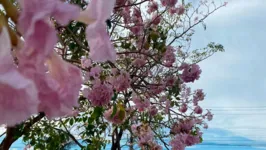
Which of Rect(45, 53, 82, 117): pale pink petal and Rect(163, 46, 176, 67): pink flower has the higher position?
Rect(163, 46, 176, 67): pink flower

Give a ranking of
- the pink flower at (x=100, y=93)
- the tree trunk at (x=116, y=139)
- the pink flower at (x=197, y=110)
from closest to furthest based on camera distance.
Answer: the pink flower at (x=100, y=93), the pink flower at (x=197, y=110), the tree trunk at (x=116, y=139)

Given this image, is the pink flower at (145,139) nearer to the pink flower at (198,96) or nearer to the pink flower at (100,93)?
the pink flower at (198,96)

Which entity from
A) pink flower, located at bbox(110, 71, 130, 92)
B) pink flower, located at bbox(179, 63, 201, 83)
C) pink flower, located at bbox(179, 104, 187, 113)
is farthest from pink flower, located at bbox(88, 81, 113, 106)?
pink flower, located at bbox(179, 104, 187, 113)

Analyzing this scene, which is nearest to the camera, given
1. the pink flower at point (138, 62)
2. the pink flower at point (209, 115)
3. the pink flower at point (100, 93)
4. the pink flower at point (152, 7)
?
the pink flower at point (100, 93)

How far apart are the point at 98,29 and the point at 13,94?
0.19ft

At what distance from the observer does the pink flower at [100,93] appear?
1.71 metres

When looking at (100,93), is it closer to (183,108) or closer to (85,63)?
(85,63)

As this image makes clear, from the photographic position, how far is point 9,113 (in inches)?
6.6

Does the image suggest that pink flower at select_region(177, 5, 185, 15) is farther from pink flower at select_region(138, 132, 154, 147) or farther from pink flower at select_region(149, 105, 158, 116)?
pink flower at select_region(138, 132, 154, 147)

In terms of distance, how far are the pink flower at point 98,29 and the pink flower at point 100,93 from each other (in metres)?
1.50

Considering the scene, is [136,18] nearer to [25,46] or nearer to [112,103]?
[112,103]

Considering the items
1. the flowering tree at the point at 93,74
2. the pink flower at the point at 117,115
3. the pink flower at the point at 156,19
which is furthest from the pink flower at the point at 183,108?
the pink flower at the point at 117,115

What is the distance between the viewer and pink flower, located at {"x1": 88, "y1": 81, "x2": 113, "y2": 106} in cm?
171

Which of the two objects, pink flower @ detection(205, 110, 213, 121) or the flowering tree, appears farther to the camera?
pink flower @ detection(205, 110, 213, 121)
